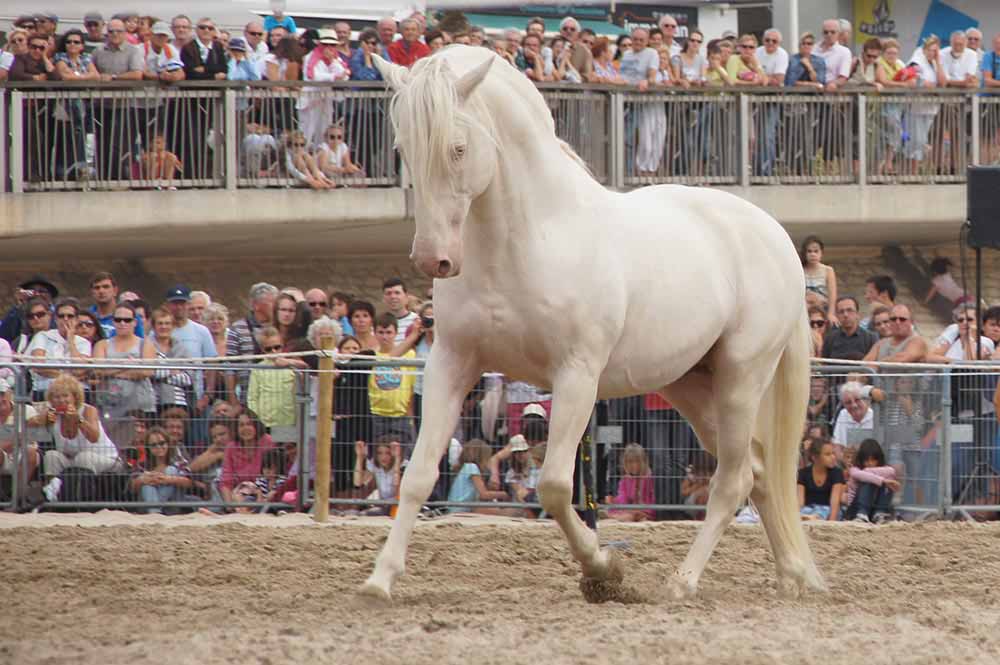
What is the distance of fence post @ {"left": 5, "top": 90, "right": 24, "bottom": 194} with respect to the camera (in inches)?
602

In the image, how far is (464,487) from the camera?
36.6 ft

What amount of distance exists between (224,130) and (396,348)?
5.26m

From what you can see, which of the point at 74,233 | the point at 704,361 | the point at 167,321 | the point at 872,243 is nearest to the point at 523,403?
the point at 167,321

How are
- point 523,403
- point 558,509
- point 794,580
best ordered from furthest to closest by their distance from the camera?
point 523,403
point 794,580
point 558,509

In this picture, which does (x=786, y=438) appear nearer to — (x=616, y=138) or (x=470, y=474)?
(x=470, y=474)

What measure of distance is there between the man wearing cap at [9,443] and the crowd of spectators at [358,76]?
4806 millimetres

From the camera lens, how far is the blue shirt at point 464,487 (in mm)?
11125

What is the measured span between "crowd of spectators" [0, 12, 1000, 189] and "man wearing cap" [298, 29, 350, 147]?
0.5 inches

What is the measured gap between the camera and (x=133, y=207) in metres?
16.1

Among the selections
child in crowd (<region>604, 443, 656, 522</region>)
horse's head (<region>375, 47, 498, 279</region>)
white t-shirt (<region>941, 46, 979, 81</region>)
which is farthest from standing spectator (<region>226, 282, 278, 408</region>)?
white t-shirt (<region>941, 46, 979, 81</region>)

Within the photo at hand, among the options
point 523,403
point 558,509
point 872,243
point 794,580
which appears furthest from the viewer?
point 872,243

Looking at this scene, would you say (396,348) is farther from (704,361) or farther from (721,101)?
(721,101)

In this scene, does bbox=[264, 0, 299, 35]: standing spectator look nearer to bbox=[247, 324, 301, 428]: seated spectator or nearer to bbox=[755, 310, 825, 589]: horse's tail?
bbox=[247, 324, 301, 428]: seated spectator

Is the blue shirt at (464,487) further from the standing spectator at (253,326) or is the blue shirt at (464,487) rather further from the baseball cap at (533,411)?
the standing spectator at (253,326)
